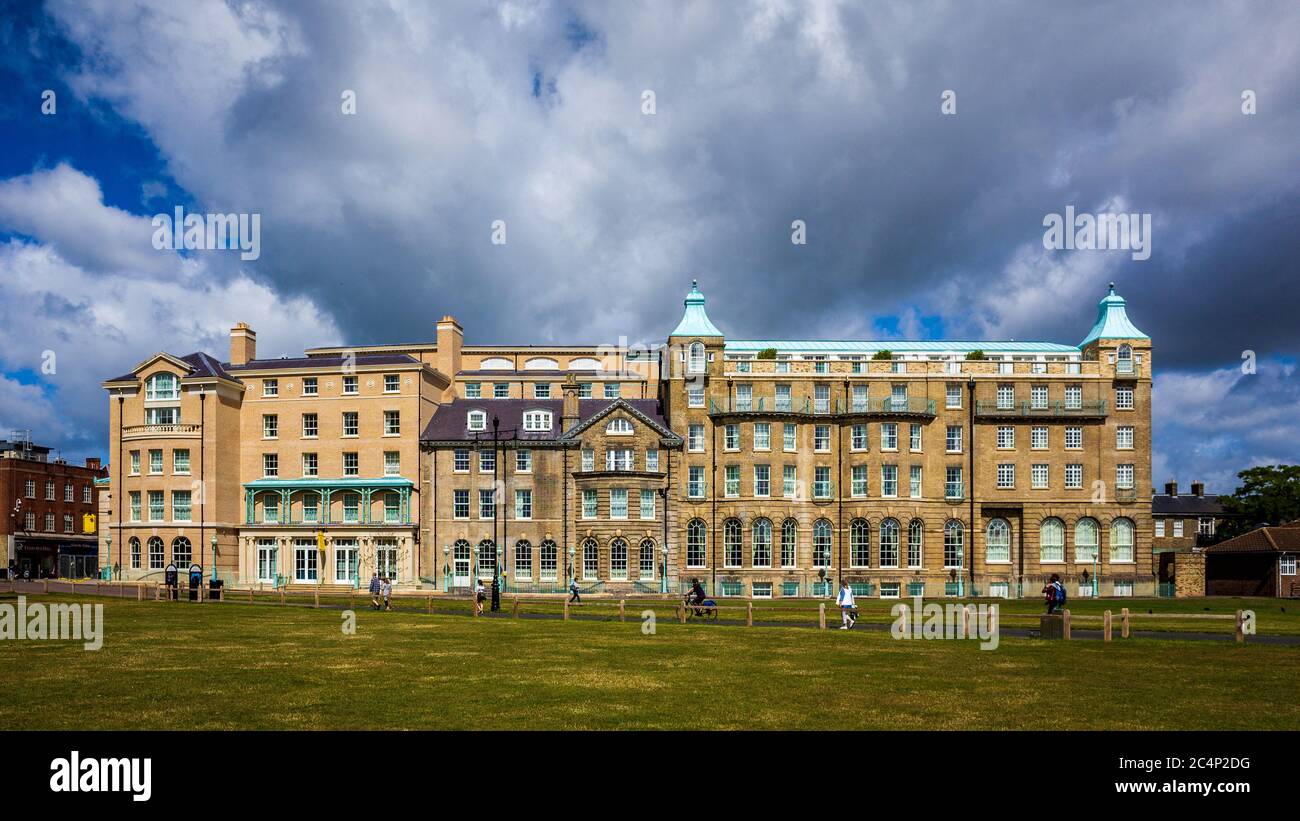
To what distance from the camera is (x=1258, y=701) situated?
18.9 meters

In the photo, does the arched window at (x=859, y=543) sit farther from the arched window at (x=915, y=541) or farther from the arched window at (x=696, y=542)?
the arched window at (x=696, y=542)

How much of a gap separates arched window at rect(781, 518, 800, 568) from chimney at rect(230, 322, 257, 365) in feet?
132

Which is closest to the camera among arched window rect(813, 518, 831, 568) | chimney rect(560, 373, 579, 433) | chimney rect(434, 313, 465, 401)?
arched window rect(813, 518, 831, 568)

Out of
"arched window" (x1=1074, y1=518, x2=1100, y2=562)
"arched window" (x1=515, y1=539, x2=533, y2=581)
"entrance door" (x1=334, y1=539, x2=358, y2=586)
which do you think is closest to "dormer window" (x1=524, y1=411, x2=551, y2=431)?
"arched window" (x1=515, y1=539, x2=533, y2=581)

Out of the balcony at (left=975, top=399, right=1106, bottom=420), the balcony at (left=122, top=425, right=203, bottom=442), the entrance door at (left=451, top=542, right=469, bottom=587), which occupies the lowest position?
the entrance door at (left=451, top=542, right=469, bottom=587)

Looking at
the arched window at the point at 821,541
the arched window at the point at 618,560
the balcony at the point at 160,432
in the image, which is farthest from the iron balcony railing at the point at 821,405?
the balcony at the point at 160,432

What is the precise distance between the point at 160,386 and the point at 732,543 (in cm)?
3993

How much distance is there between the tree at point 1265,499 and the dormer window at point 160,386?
286 feet

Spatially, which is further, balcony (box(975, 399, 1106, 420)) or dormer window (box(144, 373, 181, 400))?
dormer window (box(144, 373, 181, 400))

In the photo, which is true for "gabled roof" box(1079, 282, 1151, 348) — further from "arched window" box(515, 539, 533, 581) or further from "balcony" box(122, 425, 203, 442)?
"balcony" box(122, 425, 203, 442)

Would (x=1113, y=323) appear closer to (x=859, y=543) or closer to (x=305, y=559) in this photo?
(x=859, y=543)

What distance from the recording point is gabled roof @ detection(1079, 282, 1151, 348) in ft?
232
